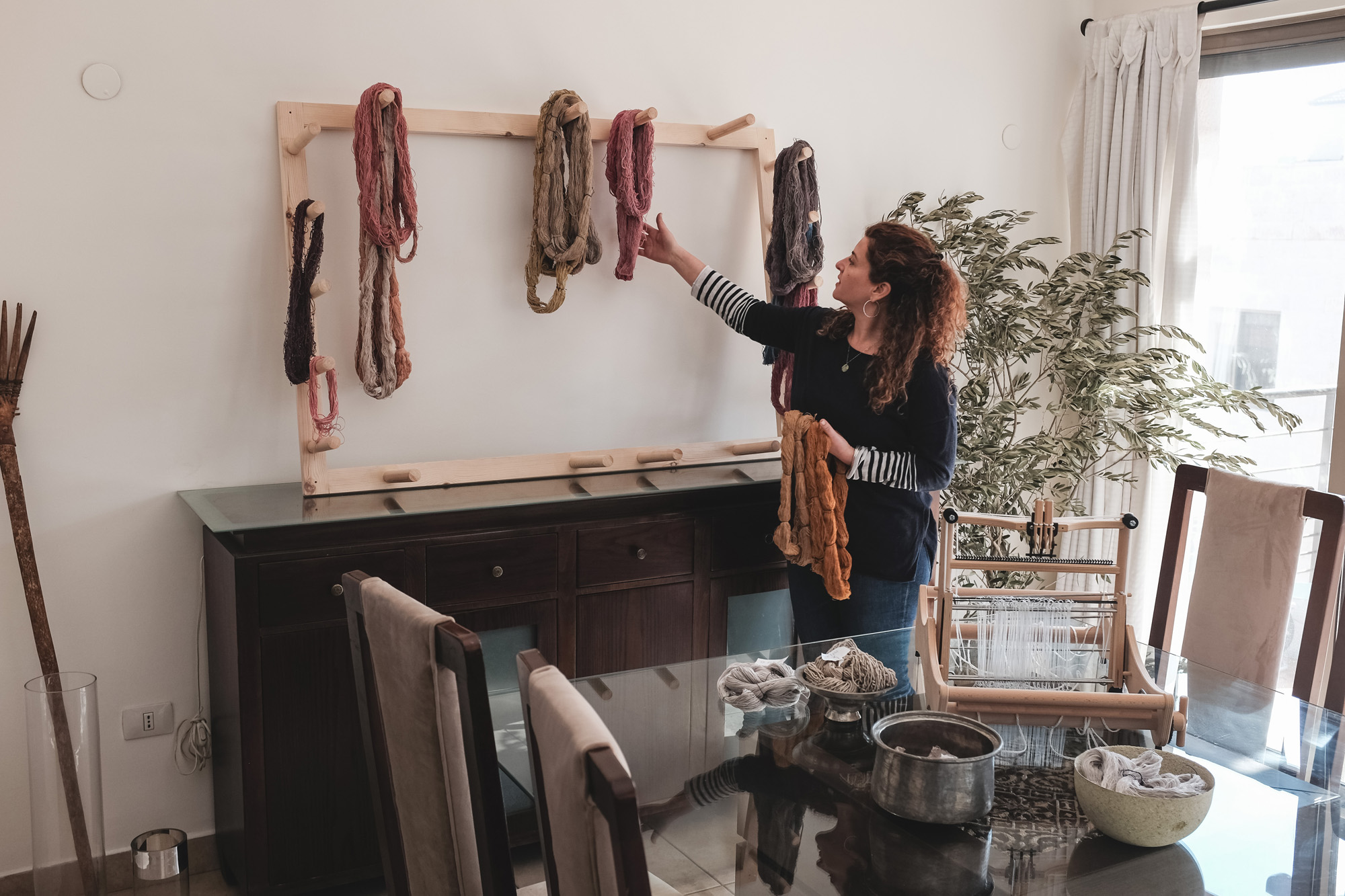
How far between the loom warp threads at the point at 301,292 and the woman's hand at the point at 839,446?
4.02 feet

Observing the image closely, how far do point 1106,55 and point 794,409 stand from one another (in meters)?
2.04

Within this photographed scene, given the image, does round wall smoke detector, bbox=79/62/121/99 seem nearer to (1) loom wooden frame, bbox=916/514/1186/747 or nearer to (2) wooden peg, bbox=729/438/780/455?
(2) wooden peg, bbox=729/438/780/455

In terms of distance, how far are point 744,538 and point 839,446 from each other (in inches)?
20.3

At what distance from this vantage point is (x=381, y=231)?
258 centimetres

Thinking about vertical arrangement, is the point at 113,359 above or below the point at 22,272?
below

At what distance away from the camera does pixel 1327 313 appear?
132 inches

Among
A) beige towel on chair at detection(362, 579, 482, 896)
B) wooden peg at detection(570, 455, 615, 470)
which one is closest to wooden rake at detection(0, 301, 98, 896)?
beige towel on chair at detection(362, 579, 482, 896)

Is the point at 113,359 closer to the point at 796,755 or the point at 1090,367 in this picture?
the point at 796,755

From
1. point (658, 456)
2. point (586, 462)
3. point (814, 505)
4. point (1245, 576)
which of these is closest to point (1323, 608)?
point (1245, 576)

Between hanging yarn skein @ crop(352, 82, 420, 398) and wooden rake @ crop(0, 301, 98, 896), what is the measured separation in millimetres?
720

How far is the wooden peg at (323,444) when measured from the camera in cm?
258

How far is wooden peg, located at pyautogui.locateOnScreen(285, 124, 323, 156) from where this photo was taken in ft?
8.27

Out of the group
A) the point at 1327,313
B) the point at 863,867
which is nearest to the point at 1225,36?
the point at 1327,313

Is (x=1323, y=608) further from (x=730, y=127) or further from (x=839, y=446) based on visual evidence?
(x=730, y=127)
